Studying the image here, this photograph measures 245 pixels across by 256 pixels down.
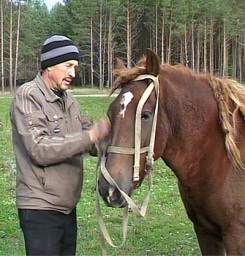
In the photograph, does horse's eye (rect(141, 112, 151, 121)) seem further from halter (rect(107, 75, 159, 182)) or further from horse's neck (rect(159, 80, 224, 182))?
horse's neck (rect(159, 80, 224, 182))

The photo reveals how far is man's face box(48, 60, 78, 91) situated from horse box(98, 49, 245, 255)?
11.9 inches

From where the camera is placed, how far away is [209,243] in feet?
10.8

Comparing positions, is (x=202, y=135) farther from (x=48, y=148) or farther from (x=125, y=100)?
(x=48, y=148)

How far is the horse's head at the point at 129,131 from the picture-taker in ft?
8.15

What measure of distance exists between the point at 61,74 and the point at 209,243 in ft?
5.76

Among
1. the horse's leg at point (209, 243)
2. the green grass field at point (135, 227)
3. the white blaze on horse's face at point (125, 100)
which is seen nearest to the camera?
the white blaze on horse's face at point (125, 100)

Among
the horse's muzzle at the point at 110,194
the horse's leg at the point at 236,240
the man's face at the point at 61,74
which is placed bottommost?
the horse's leg at the point at 236,240

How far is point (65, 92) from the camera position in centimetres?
288

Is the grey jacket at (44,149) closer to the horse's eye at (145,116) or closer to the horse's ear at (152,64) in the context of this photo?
the horse's eye at (145,116)

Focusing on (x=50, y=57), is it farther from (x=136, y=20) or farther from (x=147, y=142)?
(x=136, y=20)

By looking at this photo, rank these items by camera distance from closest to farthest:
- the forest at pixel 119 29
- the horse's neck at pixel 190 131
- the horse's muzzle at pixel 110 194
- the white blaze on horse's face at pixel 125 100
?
the horse's muzzle at pixel 110 194, the white blaze on horse's face at pixel 125 100, the horse's neck at pixel 190 131, the forest at pixel 119 29

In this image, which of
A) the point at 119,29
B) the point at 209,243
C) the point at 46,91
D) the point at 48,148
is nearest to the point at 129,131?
the point at 48,148

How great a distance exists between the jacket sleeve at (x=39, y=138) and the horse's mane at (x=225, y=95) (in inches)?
17.3

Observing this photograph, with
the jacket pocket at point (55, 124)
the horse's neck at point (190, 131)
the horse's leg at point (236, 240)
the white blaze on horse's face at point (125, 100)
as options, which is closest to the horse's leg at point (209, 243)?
the horse's leg at point (236, 240)
